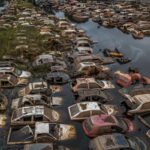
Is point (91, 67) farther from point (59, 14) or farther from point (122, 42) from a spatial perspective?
point (59, 14)

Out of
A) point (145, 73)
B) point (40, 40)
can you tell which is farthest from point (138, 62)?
point (40, 40)

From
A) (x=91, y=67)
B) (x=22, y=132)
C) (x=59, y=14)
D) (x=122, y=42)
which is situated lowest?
(x=59, y=14)

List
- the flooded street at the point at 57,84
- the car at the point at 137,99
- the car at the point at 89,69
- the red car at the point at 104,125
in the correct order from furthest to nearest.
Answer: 1. the car at the point at 89,69
2. the car at the point at 137,99
3. the flooded street at the point at 57,84
4. the red car at the point at 104,125

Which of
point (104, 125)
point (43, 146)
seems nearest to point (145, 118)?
point (104, 125)

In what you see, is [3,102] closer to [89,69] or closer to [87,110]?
[87,110]

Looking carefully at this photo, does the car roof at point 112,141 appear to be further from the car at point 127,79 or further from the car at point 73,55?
the car at point 73,55

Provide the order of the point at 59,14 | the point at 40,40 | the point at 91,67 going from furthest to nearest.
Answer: the point at 59,14, the point at 40,40, the point at 91,67

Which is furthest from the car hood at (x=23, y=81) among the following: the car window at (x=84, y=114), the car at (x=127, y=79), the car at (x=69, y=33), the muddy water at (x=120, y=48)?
the car at (x=69, y=33)
